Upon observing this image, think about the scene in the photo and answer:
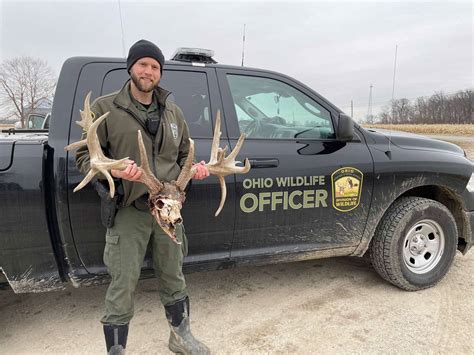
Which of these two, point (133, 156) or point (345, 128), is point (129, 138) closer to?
point (133, 156)

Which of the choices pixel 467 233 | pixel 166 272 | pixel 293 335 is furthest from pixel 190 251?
pixel 467 233

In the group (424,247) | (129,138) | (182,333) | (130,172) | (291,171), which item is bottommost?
(182,333)

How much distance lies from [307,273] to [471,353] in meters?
1.59

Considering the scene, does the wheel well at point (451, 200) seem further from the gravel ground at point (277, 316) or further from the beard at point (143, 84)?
the beard at point (143, 84)

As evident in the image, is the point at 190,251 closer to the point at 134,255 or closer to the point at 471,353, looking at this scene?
the point at 134,255

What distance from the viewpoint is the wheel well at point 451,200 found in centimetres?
351

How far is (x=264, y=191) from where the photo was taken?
2.85m

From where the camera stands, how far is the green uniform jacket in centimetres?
209

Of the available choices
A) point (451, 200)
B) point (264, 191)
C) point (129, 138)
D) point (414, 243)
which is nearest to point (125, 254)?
point (129, 138)

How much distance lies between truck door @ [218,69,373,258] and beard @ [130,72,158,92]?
2.82ft

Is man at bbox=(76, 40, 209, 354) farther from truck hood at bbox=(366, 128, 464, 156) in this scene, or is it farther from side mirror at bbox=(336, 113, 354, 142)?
truck hood at bbox=(366, 128, 464, 156)

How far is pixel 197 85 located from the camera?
2898 millimetres

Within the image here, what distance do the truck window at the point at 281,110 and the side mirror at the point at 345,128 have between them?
114 mm

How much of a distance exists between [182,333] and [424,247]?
2.35 metres
